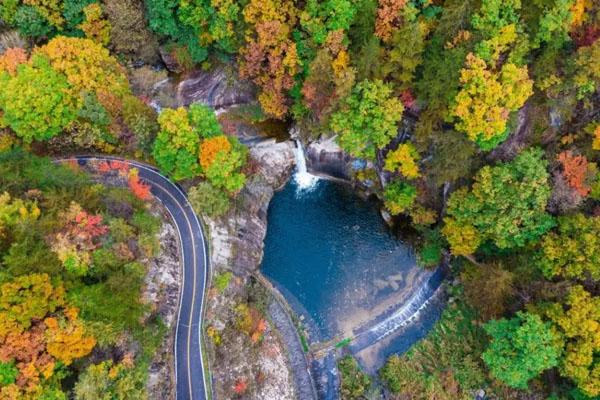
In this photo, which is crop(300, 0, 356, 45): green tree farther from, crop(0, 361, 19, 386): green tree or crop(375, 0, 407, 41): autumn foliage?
crop(0, 361, 19, 386): green tree

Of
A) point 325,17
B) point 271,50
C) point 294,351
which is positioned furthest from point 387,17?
point 294,351

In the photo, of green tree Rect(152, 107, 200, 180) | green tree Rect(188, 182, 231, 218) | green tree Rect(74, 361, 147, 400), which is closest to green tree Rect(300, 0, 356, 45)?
green tree Rect(152, 107, 200, 180)

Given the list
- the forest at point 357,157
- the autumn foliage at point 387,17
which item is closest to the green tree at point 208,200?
the forest at point 357,157

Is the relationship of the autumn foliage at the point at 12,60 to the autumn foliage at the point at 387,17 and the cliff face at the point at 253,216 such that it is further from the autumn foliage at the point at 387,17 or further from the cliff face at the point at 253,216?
the autumn foliage at the point at 387,17

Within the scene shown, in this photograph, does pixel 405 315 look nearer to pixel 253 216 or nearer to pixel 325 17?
pixel 253 216

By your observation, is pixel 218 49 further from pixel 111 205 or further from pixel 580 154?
pixel 580 154

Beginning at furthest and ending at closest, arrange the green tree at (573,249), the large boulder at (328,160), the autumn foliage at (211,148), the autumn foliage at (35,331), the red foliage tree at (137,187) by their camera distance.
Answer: the large boulder at (328,160)
the red foliage tree at (137,187)
the autumn foliage at (211,148)
the green tree at (573,249)
the autumn foliage at (35,331)
